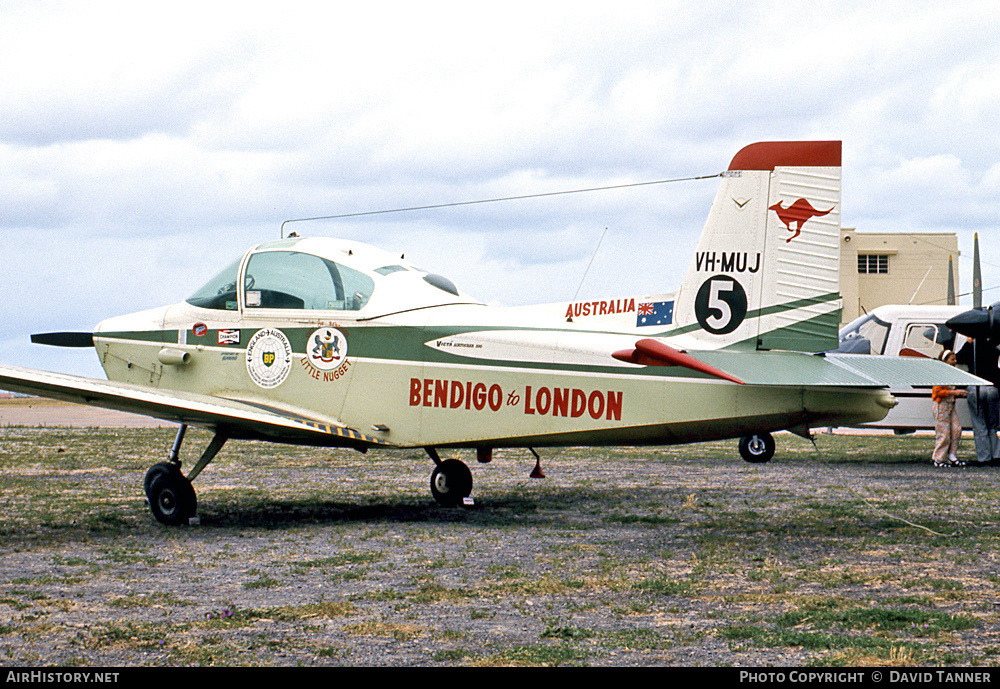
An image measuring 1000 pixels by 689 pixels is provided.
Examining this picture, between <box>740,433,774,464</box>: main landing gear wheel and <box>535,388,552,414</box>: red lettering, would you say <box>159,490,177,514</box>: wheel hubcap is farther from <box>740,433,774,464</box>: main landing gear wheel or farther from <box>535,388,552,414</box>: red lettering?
<box>740,433,774,464</box>: main landing gear wheel

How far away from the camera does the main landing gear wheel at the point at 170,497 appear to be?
9562 mm

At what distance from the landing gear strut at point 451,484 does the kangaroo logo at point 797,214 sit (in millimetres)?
4223

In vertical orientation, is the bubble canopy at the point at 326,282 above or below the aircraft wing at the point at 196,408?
above

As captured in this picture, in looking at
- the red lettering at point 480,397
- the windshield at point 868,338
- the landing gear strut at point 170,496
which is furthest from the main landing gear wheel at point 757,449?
the landing gear strut at point 170,496

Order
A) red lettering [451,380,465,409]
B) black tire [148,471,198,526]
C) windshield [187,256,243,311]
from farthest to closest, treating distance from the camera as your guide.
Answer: windshield [187,256,243,311], black tire [148,471,198,526], red lettering [451,380,465,409]

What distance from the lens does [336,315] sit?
9922 mm

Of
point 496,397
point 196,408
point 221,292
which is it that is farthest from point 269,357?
point 496,397

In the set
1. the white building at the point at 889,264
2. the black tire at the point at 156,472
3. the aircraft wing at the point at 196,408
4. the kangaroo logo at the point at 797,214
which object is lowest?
the black tire at the point at 156,472

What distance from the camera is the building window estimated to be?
6406 cm

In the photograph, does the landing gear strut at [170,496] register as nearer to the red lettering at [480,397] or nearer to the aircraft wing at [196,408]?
the aircraft wing at [196,408]

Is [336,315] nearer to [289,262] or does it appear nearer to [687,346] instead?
[289,262]

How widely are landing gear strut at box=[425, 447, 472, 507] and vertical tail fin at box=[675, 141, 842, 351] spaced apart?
3143 millimetres

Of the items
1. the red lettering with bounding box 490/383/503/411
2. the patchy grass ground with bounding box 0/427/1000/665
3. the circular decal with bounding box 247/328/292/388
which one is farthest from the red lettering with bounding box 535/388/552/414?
the circular decal with bounding box 247/328/292/388
